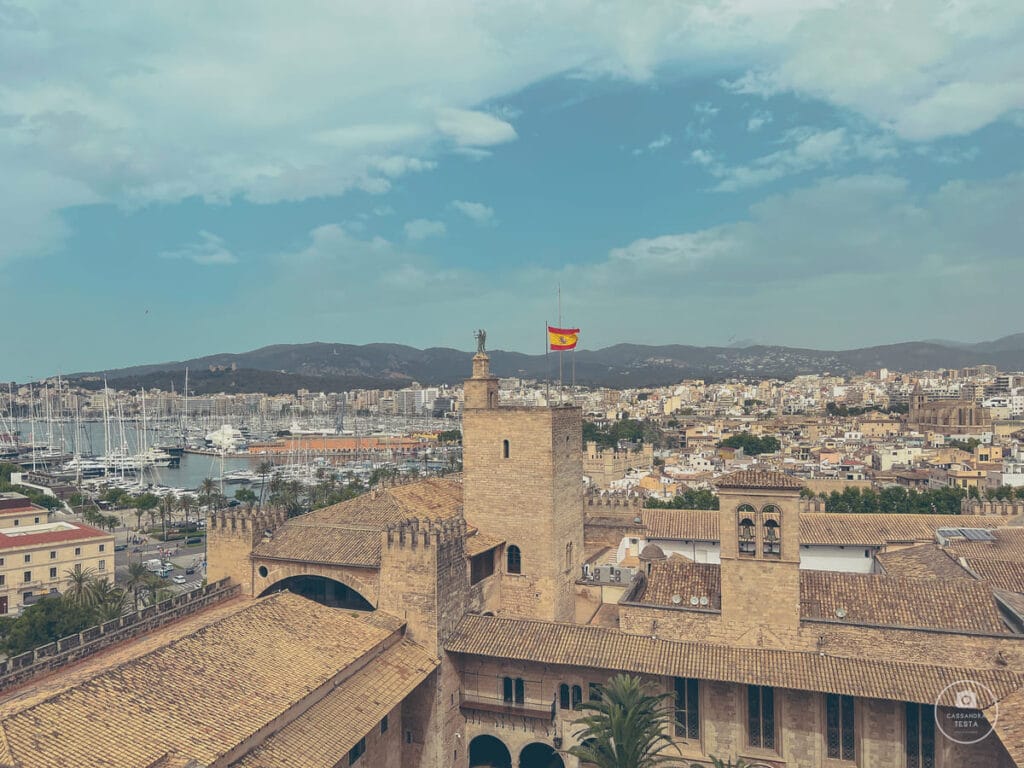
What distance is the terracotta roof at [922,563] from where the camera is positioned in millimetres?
27953

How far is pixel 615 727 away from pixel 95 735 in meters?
11.7

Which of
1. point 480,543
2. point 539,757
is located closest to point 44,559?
point 480,543

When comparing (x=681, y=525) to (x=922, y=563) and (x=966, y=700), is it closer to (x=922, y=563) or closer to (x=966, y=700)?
(x=922, y=563)

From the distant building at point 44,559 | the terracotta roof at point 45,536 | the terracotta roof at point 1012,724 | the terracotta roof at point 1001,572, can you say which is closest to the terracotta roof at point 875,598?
the terracotta roof at point 1012,724

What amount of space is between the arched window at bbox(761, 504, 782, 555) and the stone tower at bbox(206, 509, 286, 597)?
17945 mm

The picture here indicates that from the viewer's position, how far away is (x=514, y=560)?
29078mm

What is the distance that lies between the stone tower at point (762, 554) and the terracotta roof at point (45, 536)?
163 feet

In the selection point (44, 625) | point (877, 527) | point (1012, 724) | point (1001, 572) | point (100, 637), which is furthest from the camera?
point (877, 527)

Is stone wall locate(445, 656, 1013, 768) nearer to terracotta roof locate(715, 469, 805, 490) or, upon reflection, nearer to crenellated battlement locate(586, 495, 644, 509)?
terracotta roof locate(715, 469, 805, 490)

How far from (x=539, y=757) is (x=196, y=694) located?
14.3 meters

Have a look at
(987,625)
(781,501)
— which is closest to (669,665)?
(781,501)

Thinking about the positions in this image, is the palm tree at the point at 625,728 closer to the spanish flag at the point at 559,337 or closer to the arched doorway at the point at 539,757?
the arched doorway at the point at 539,757

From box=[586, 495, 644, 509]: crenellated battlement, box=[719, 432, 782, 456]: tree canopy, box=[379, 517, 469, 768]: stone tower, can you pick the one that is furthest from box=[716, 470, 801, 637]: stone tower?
box=[719, 432, 782, 456]: tree canopy

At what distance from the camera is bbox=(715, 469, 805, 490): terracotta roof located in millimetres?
22609
